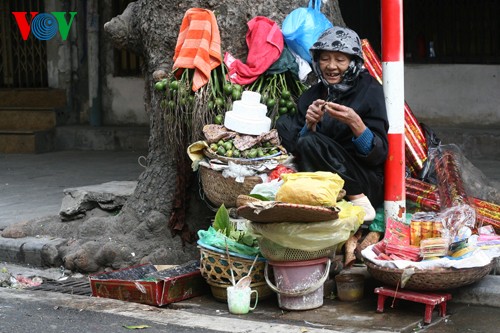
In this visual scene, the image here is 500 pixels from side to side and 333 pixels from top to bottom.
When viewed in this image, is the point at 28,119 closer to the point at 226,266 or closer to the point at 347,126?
the point at 347,126

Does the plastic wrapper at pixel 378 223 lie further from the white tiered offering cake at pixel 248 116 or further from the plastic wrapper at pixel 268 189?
the white tiered offering cake at pixel 248 116

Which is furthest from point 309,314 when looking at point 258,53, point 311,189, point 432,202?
point 258,53

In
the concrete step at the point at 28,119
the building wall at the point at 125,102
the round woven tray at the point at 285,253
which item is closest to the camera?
the round woven tray at the point at 285,253

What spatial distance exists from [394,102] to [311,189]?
1121mm

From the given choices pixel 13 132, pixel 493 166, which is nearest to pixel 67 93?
pixel 13 132

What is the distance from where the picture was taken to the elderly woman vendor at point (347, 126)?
6156 millimetres

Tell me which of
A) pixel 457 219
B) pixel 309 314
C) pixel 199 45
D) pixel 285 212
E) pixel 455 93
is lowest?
pixel 309 314

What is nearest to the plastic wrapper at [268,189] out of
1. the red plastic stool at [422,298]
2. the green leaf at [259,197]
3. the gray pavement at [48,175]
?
the green leaf at [259,197]

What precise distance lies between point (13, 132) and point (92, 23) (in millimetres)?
1990

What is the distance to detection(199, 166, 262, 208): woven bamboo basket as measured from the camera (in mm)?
6355

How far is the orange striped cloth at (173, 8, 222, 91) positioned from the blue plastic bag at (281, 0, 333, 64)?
1.68ft

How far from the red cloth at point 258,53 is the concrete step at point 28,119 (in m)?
8.07

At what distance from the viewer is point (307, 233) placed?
5.55 metres

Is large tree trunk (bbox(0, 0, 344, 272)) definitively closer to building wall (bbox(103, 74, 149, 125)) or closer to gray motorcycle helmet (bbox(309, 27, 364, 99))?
gray motorcycle helmet (bbox(309, 27, 364, 99))
